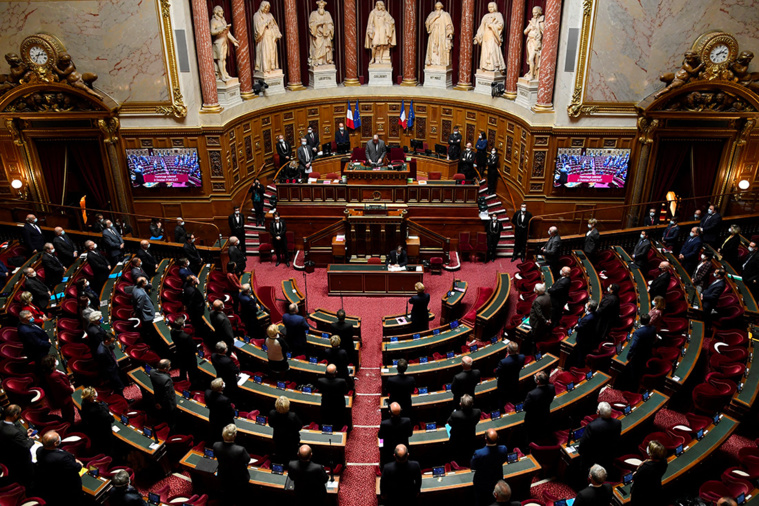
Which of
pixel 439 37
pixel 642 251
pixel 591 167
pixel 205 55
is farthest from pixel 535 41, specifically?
pixel 205 55

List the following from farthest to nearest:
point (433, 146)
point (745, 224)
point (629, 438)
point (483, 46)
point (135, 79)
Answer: point (433, 146) < point (483, 46) < point (135, 79) < point (745, 224) < point (629, 438)

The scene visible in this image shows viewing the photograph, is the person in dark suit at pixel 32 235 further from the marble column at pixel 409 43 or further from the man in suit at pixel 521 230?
the marble column at pixel 409 43

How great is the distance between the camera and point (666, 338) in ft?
35.1

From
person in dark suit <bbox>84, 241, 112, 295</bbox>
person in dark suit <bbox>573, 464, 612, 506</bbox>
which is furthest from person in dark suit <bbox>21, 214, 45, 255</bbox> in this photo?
person in dark suit <bbox>573, 464, 612, 506</bbox>

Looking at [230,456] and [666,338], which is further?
[666,338]

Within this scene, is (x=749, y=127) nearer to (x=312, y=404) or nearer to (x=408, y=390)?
(x=408, y=390)

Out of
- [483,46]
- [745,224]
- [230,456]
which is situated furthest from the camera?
[483,46]

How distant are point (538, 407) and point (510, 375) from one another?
39.6 inches

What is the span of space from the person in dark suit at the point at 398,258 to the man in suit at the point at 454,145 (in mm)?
5860

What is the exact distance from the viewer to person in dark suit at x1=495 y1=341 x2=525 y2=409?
29.9 feet

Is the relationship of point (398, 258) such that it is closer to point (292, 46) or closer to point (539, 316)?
point (539, 316)

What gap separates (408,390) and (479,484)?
198cm

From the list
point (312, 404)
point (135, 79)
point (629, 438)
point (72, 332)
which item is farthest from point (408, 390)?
point (135, 79)

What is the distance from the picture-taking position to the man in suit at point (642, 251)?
43.6 feet
